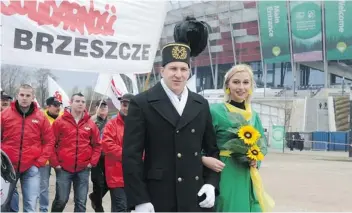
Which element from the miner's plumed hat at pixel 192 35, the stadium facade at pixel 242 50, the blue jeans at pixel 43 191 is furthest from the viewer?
the stadium facade at pixel 242 50

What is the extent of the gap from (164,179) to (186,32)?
1162 millimetres

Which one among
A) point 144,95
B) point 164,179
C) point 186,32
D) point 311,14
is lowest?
point 164,179

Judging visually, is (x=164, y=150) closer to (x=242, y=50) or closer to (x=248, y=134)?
(x=248, y=134)

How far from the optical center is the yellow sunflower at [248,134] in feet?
12.3

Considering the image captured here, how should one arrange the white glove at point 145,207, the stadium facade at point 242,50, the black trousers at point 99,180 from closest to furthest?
1. the white glove at point 145,207
2. the black trousers at point 99,180
3. the stadium facade at point 242,50

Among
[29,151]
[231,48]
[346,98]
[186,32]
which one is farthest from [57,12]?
[231,48]

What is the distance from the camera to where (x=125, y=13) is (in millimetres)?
6047

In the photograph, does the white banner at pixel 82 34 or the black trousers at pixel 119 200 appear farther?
the black trousers at pixel 119 200

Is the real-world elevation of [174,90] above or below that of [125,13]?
below

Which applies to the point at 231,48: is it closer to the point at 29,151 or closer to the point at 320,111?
the point at 320,111

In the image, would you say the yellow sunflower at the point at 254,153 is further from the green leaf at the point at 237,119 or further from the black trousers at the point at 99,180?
the black trousers at the point at 99,180

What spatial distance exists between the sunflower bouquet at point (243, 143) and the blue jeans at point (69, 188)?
280 cm

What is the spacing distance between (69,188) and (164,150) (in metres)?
3.15

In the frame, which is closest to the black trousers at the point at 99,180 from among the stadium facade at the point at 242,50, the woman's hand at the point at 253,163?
the woman's hand at the point at 253,163
